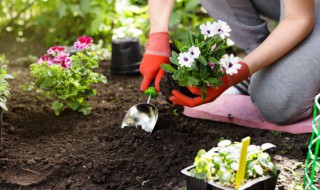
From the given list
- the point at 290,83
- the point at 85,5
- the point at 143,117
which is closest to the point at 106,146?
the point at 143,117

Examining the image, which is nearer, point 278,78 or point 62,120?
point 278,78

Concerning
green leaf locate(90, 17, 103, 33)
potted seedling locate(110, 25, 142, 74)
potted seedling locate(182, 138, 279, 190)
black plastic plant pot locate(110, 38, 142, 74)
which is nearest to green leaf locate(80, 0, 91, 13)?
green leaf locate(90, 17, 103, 33)

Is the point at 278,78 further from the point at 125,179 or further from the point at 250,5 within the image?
the point at 125,179

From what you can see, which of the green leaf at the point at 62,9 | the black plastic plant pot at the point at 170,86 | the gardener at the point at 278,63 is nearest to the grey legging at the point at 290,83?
the gardener at the point at 278,63

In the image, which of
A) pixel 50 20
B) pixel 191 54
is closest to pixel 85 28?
pixel 50 20

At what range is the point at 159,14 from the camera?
2.67 metres

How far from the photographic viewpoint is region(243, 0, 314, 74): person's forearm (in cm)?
236

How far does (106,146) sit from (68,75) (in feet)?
1.43

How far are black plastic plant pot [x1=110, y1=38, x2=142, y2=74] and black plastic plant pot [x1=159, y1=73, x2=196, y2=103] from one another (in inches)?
37.2

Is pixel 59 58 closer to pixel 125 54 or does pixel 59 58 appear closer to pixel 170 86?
pixel 170 86

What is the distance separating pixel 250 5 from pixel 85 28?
5.04 ft

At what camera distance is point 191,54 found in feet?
6.91

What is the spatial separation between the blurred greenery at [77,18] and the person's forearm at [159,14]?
99 centimetres

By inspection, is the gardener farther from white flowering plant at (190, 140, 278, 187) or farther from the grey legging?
white flowering plant at (190, 140, 278, 187)
